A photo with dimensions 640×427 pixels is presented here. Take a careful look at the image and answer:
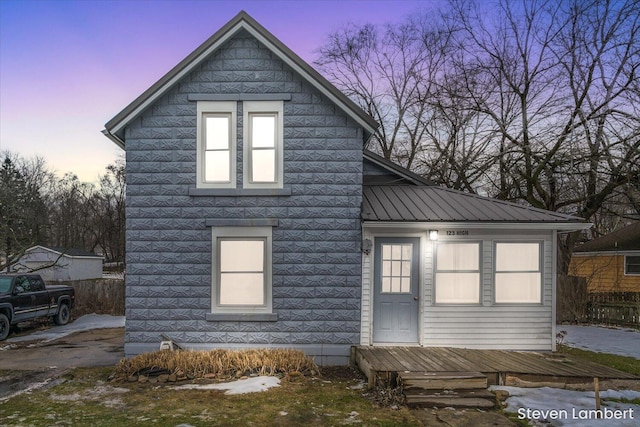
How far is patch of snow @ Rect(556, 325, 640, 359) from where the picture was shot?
10.7 meters

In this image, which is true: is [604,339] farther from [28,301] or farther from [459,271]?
[28,301]

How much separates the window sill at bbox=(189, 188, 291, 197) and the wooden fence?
13.6 m

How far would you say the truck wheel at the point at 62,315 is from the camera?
48.0ft

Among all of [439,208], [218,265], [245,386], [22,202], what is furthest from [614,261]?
[22,202]

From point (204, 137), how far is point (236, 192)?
1408 millimetres

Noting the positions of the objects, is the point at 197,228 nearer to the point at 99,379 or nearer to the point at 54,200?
the point at 99,379

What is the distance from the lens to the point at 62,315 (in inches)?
585

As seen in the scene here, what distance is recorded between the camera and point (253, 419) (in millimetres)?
5832

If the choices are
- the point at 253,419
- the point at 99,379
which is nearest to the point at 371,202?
the point at 253,419

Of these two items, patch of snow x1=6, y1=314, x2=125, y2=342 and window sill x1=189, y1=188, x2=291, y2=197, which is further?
patch of snow x1=6, y1=314, x2=125, y2=342

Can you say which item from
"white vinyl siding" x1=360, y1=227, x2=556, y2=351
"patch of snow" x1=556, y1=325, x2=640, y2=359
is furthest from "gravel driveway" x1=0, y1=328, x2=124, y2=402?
"patch of snow" x1=556, y1=325, x2=640, y2=359

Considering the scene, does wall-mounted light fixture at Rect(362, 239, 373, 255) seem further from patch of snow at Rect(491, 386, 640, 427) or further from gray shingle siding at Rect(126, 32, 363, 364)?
patch of snow at Rect(491, 386, 640, 427)

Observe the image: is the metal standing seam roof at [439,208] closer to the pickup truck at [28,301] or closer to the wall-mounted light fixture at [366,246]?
the wall-mounted light fixture at [366,246]

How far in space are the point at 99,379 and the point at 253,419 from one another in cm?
390
